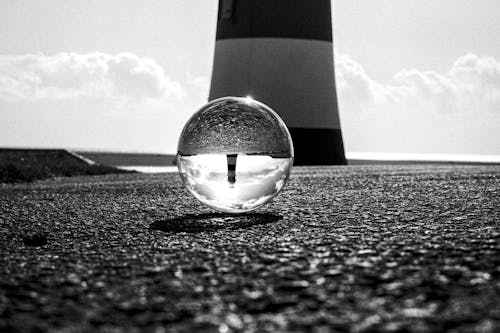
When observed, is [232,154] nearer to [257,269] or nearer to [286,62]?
[257,269]

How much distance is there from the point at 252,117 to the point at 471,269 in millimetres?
2129

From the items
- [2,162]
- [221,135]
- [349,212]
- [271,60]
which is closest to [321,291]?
[221,135]

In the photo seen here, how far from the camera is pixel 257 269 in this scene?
110 inches

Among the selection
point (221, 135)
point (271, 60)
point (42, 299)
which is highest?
point (271, 60)

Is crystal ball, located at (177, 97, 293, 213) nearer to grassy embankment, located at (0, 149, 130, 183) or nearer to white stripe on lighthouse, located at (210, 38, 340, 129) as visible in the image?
grassy embankment, located at (0, 149, 130, 183)

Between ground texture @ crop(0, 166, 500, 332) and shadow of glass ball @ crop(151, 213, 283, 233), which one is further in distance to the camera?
shadow of glass ball @ crop(151, 213, 283, 233)

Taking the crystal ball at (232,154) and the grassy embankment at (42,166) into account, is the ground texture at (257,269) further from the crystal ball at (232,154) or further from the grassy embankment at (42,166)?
the grassy embankment at (42,166)

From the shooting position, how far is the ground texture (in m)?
2.06

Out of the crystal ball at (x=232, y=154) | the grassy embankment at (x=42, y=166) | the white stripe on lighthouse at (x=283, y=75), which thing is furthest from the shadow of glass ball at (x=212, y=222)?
the white stripe on lighthouse at (x=283, y=75)

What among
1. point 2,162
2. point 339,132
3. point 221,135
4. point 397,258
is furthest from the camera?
point 339,132

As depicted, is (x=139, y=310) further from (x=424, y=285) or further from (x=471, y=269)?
(x=471, y=269)

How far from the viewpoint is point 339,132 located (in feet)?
55.6

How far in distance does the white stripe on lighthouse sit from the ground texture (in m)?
10.8

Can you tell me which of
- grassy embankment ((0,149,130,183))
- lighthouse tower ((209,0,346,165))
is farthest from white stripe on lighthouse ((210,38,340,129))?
grassy embankment ((0,149,130,183))
